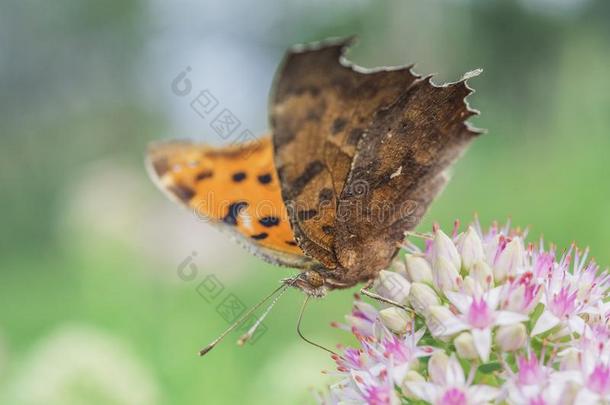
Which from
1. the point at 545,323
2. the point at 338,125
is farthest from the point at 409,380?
the point at 338,125

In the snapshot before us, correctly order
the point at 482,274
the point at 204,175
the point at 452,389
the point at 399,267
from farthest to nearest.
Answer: the point at 204,175 → the point at 399,267 → the point at 482,274 → the point at 452,389

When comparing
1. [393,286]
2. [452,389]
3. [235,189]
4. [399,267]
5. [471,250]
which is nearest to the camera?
[452,389]

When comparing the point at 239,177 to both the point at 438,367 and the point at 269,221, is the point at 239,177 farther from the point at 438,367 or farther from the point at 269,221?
the point at 438,367

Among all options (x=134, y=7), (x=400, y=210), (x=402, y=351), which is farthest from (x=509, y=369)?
(x=134, y=7)

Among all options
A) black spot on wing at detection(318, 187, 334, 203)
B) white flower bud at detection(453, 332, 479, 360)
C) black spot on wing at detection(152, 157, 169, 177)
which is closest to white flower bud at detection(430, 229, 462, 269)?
white flower bud at detection(453, 332, 479, 360)

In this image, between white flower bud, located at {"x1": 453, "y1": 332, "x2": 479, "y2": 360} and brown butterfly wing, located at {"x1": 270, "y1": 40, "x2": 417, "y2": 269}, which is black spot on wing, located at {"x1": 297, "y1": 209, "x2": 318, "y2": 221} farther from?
white flower bud, located at {"x1": 453, "y1": 332, "x2": 479, "y2": 360}

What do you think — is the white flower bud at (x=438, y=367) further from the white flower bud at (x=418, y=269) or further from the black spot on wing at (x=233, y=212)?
the black spot on wing at (x=233, y=212)

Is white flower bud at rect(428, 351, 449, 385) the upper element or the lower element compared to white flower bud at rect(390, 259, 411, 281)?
lower

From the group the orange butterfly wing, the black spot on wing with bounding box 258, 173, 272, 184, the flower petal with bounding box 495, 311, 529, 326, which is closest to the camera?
the flower petal with bounding box 495, 311, 529, 326
